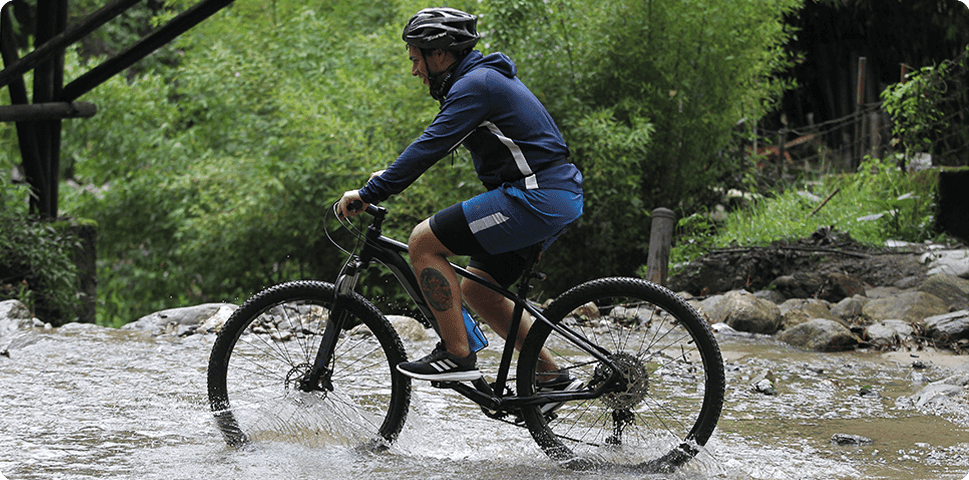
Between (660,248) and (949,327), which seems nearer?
(949,327)

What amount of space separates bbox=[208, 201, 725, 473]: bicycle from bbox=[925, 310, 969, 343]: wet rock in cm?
330

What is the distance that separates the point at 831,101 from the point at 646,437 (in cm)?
1479

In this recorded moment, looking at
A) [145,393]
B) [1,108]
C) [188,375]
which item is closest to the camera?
[145,393]

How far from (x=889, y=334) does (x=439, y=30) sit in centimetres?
459

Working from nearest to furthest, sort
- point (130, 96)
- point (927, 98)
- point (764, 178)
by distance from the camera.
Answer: point (927, 98)
point (764, 178)
point (130, 96)

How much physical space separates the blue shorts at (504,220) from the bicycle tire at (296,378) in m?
0.54

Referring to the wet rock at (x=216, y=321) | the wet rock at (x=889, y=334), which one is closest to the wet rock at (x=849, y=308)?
the wet rock at (x=889, y=334)

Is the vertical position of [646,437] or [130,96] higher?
[130,96]

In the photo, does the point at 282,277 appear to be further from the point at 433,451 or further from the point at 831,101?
the point at 831,101

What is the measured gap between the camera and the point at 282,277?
38.0 ft

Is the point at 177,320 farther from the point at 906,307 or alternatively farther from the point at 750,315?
the point at 906,307

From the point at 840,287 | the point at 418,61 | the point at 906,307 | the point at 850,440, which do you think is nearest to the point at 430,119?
the point at 840,287

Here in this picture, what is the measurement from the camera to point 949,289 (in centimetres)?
734

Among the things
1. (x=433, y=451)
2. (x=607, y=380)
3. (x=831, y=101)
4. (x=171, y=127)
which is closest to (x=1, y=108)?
(x=171, y=127)
